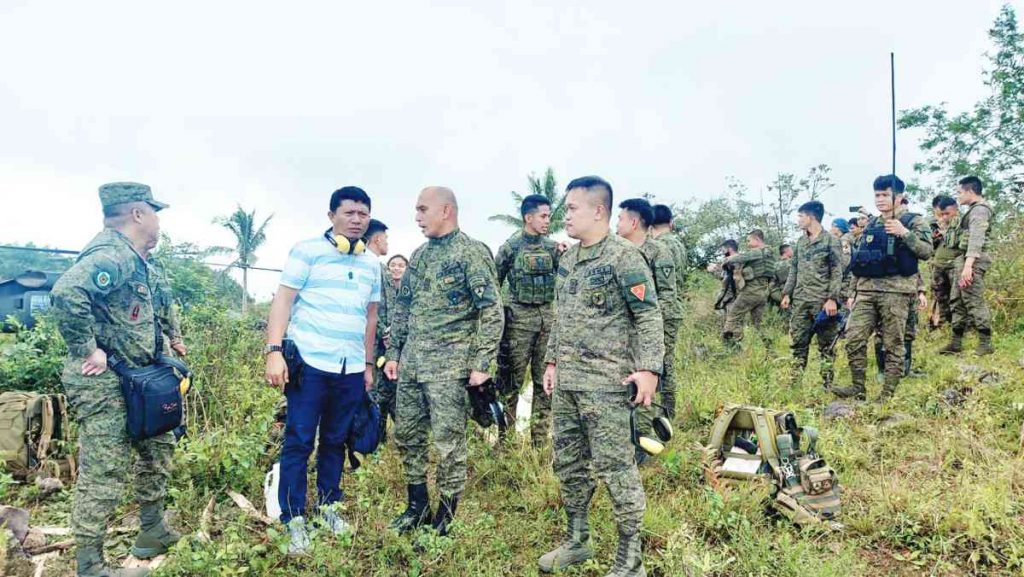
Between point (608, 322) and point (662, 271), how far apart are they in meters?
1.89

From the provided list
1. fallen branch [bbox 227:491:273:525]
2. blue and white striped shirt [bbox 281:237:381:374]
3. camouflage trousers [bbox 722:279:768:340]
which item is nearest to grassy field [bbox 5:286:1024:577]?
fallen branch [bbox 227:491:273:525]

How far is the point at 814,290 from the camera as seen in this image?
6.33 m

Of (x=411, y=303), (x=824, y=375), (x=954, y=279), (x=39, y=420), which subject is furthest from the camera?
(x=954, y=279)

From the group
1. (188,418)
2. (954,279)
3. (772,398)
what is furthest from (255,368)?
(954,279)

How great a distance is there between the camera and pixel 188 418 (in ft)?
16.9

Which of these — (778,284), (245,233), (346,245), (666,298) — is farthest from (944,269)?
(245,233)

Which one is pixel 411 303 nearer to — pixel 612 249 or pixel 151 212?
pixel 612 249

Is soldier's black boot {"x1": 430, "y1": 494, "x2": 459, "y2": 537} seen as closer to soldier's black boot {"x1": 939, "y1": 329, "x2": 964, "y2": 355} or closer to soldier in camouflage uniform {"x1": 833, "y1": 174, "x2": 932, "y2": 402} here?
soldier in camouflage uniform {"x1": 833, "y1": 174, "x2": 932, "y2": 402}

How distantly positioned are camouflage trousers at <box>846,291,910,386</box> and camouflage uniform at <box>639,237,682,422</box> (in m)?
1.88

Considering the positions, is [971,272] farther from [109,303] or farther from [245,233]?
[245,233]

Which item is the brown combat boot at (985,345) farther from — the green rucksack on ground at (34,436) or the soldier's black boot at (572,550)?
the green rucksack on ground at (34,436)

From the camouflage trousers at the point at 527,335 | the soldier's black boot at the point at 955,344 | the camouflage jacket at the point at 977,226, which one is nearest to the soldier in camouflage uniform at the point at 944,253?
the soldier's black boot at the point at 955,344

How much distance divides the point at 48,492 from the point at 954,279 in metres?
9.41

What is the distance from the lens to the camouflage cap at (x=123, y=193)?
3143 millimetres
